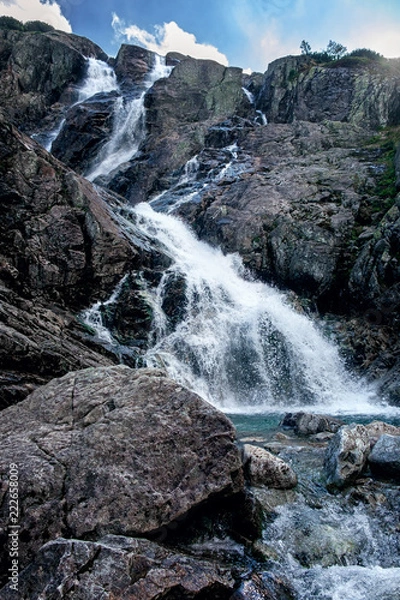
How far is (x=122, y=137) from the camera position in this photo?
147 ft

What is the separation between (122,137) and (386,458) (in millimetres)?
46352

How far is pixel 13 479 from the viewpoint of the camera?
15.3 ft

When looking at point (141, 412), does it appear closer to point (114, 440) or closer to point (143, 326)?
point (114, 440)

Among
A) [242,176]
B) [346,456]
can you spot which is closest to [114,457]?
[346,456]

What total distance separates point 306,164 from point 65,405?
3138 centimetres

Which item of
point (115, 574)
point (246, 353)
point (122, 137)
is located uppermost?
point (122, 137)

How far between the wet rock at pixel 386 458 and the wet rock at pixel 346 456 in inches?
6.3

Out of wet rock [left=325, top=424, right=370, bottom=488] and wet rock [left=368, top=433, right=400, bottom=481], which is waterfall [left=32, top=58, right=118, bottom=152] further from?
wet rock [left=368, top=433, right=400, bottom=481]

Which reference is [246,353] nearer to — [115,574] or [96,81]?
[115,574]

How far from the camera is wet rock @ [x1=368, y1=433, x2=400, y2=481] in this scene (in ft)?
21.9

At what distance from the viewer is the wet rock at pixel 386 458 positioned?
21.9 ft

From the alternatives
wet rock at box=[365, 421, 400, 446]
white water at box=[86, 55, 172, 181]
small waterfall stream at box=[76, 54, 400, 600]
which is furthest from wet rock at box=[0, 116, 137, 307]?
white water at box=[86, 55, 172, 181]

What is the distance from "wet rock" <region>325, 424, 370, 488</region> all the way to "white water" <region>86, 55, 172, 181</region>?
39.2 meters

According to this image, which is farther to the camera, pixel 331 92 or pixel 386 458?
pixel 331 92
